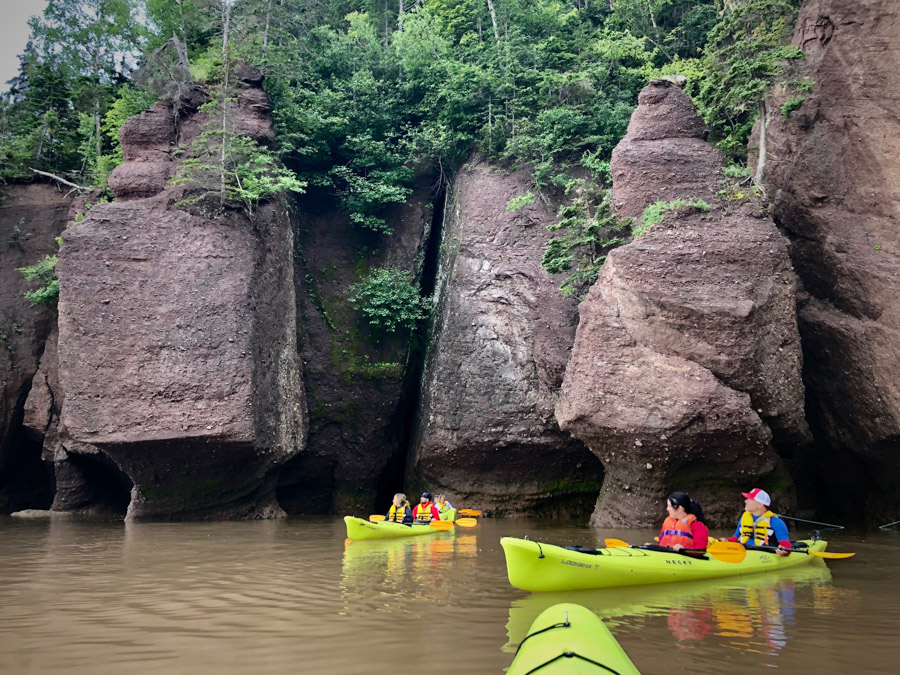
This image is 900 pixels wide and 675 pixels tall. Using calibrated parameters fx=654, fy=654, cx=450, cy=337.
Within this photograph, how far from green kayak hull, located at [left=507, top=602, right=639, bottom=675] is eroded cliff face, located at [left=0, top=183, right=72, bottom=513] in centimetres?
2006

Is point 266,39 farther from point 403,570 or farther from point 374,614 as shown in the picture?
point 374,614

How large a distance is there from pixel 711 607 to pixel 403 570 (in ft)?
11.7

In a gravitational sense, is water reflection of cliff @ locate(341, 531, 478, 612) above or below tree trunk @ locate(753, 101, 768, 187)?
below

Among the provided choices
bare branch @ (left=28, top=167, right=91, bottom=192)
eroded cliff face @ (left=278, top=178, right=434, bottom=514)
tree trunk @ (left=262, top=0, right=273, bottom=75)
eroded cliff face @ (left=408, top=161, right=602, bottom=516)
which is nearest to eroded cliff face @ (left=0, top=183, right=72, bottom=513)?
bare branch @ (left=28, top=167, right=91, bottom=192)

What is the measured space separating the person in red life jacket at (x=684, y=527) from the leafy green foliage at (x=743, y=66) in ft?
32.3

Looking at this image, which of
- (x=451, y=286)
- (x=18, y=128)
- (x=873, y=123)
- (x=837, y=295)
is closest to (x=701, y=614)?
(x=837, y=295)

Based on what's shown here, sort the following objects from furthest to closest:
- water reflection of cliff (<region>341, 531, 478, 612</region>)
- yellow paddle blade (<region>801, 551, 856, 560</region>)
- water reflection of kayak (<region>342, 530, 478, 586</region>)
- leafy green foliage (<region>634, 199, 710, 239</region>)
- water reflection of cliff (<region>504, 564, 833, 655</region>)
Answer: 1. leafy green foliage (<region>634, 199, 710, 239</region>)
2. yellow paddle blade (<region>801, 551, 856, 560</region>)
3. water reflection of kayak (<region>342, 530, 478, 586</region>)
4. water reflection of cliff (<region>341, 531, 478, 612</region>)
5. water reflection of cliff (<region>504, 564, 833, 655</region>)

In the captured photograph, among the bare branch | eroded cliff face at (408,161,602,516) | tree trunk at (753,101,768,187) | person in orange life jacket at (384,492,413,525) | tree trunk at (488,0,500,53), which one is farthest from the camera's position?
tree trunk at (488,0,500,53)

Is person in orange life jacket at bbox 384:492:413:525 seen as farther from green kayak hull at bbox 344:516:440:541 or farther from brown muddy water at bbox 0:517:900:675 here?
brown muddy water at bbox 0:517:900:675

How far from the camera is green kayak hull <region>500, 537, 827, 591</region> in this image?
19.9 ft

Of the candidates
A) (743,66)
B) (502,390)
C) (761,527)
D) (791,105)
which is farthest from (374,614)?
(743,66)

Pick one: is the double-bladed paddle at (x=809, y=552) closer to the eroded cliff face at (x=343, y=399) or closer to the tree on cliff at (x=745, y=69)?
the tree on cliff at (x=745, y=69)

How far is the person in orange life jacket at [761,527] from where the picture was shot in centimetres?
878

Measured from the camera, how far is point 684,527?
7680 millimetres
